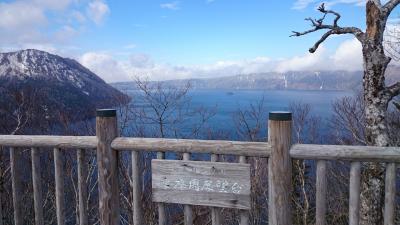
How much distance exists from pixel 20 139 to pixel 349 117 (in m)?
16.2

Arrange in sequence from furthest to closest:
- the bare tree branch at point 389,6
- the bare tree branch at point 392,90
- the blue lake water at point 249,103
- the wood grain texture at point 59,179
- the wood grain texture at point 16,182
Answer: the blue lake water at point 249,103 < the bare tree branch at point 392,90 < the bare tree branch at point 389,6 < the wood grain texture at point 16,182 < the wood grain texture at point 59,179

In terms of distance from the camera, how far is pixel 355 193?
2104 millimetres

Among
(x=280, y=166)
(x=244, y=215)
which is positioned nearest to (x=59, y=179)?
(x=244, y=215)

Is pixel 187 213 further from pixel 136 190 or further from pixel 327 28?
pixel 327 28

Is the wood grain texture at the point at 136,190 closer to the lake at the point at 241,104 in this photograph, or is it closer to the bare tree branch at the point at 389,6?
the bare tree branch at the point at 389,6

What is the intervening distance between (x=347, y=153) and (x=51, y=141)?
6.71 feet

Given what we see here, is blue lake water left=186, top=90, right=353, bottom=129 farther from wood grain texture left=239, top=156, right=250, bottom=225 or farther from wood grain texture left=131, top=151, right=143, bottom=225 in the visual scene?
wood grain texture left=239, top=156, right=250, bottom=225

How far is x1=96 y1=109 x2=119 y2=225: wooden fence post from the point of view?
256cm

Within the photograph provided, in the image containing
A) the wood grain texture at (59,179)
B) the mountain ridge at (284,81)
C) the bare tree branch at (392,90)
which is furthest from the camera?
the mountain ridge at (284,81)

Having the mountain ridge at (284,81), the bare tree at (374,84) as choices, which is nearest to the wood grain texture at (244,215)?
the bare tree at (374,84)

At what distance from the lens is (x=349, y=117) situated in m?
16.7

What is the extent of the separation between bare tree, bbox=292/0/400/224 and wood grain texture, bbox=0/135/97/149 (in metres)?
5.68

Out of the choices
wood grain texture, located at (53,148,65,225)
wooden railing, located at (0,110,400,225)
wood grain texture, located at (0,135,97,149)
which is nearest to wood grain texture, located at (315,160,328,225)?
wooden railing, located at (0,110,400,225)

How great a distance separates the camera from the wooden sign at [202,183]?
230 centimetres
